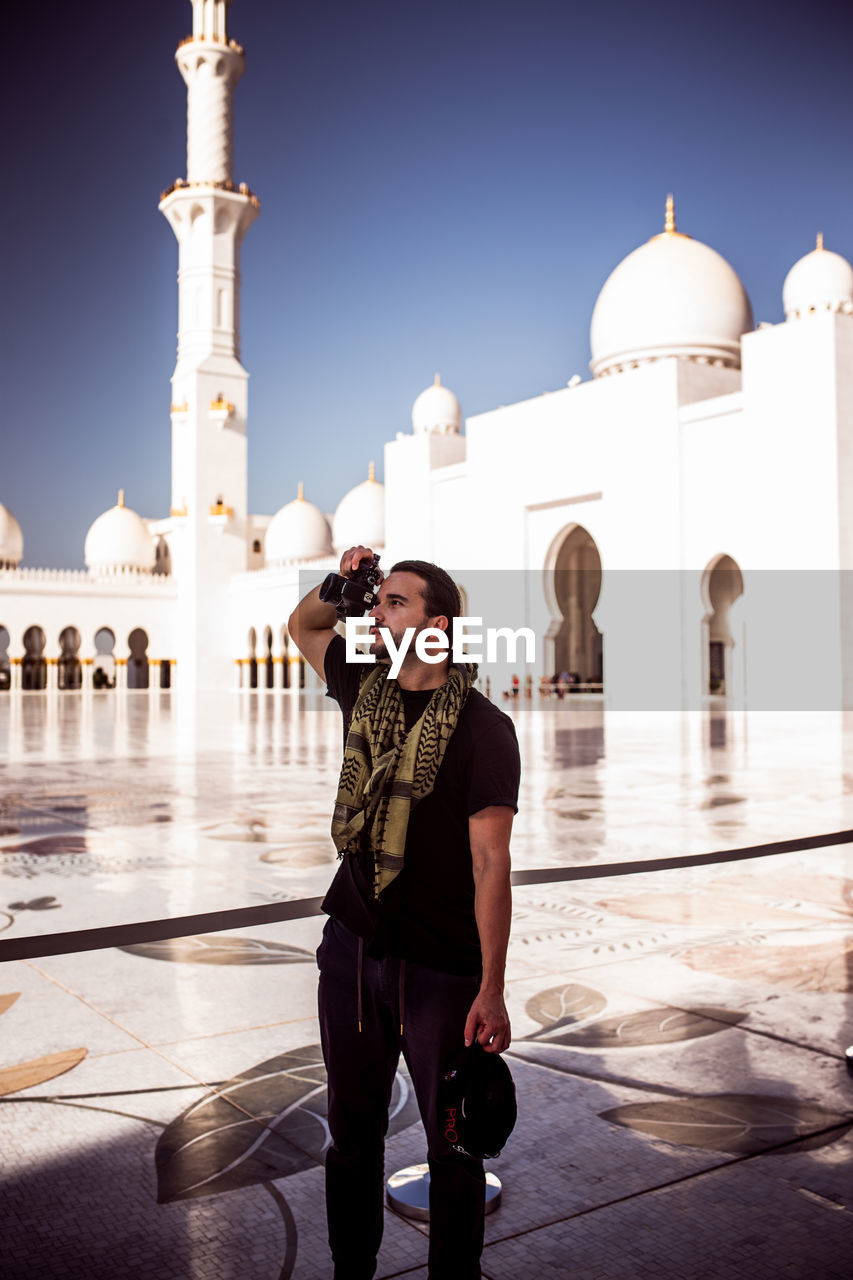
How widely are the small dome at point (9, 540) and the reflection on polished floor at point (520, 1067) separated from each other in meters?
30.0

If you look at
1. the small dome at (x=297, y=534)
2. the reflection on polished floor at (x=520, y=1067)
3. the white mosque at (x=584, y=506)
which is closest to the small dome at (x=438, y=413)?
the white mosque at (x=584, y=506)

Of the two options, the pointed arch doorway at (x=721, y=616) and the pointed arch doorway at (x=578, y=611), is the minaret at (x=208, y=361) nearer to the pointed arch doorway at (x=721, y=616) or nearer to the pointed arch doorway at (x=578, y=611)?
the pointed arch doorway at (x=578, y=611)

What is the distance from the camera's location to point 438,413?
84.0 feet

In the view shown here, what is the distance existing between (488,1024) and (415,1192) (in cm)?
45

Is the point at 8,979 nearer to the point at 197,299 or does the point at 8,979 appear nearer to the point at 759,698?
the point at 759,698

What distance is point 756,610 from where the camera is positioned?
16.5 m

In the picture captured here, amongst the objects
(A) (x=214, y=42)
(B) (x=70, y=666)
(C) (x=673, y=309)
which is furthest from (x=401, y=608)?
(B) (x=70, y=666)

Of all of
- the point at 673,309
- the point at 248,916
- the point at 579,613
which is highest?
the point at 673,309

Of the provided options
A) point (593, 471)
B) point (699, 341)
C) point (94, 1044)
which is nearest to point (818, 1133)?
point (94, 1044)

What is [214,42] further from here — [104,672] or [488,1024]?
[488,1024]

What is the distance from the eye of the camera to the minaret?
26.8 meters

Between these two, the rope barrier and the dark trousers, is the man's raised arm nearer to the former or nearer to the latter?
the dark trousers

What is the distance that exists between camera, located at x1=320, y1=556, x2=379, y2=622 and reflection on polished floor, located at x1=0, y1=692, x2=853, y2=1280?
82 centimetres

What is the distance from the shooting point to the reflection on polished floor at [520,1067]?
4.70 feet
